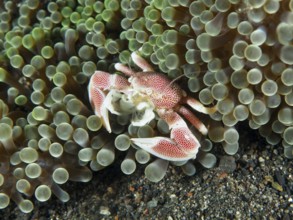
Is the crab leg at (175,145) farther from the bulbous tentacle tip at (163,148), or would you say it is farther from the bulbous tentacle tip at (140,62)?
the bulbous tentacle tip at (140,62)

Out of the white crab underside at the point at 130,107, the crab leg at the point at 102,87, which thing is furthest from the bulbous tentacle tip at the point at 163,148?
the crab leg at the point at 102,87

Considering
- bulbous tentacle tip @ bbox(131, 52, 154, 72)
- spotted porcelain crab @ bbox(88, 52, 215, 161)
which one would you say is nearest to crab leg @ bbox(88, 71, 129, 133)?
spotted porcelain crab @ bbox(88, 52, 215, 161)

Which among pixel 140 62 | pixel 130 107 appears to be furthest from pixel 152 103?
pixel 140 62

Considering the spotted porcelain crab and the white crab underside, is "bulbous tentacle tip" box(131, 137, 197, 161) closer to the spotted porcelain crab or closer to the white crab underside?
the spotted porcelain crab

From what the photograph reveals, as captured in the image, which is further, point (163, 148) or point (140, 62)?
point (140, 62)

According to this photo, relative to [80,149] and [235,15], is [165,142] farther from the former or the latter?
[235,15]

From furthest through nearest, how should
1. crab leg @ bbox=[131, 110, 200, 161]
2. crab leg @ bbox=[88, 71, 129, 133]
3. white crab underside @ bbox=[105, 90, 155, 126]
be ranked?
crab leg @ bbox=[88, 71, 129, 133] < white crab underside @ bbox=[105, 90, 155, 126] < crab leg @ bbox=[131, 110, 200, 161]

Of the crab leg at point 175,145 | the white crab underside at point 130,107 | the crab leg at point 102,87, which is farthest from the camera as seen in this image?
the crab leg at point 102,87

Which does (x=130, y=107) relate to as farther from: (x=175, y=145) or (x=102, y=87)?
(x=175, y=145)
